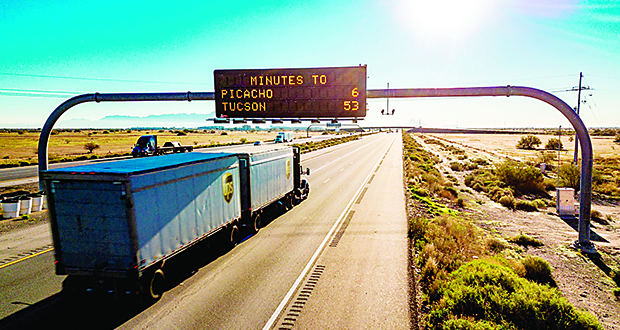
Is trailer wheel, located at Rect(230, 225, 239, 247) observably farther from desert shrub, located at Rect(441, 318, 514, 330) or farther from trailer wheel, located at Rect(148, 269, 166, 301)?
desert shrub, located at Rect(441, 318, 514, 330)

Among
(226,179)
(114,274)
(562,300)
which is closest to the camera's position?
(562,300)

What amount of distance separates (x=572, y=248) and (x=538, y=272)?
486cm

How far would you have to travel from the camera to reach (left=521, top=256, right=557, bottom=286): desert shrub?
1072 centimetres

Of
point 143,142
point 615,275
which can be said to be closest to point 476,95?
point 615,275

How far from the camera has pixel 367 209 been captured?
20.6 meters

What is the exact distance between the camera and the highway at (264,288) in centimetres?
832

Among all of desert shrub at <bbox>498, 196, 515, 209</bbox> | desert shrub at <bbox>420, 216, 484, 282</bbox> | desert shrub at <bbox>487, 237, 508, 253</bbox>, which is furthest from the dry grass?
desert shrub at <bbox>487, 237, 508, 253</bbox>

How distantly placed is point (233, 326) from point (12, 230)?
14.7 metres

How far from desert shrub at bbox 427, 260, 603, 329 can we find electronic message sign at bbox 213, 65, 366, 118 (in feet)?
33.7

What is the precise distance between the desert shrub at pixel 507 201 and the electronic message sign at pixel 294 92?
501 inches

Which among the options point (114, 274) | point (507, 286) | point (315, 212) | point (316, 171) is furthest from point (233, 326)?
point (316, 171)

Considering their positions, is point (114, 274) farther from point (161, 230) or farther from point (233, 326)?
point (233, 326)

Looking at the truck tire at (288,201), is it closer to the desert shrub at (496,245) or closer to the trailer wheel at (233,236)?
the trailer wheel at (233,236)

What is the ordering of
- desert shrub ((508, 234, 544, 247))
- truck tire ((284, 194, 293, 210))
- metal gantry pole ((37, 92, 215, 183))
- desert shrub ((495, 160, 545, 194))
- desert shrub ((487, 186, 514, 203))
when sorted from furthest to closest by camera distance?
desert shrub ((495, 160, 545, 194)), desert shrub ((487, 186, 514, 203)), truck tire ((284, 194, 293, 210)), metal gantry pole ((37, 92, 215, 183)), desert shrub ((508, 234, 544, 247))
